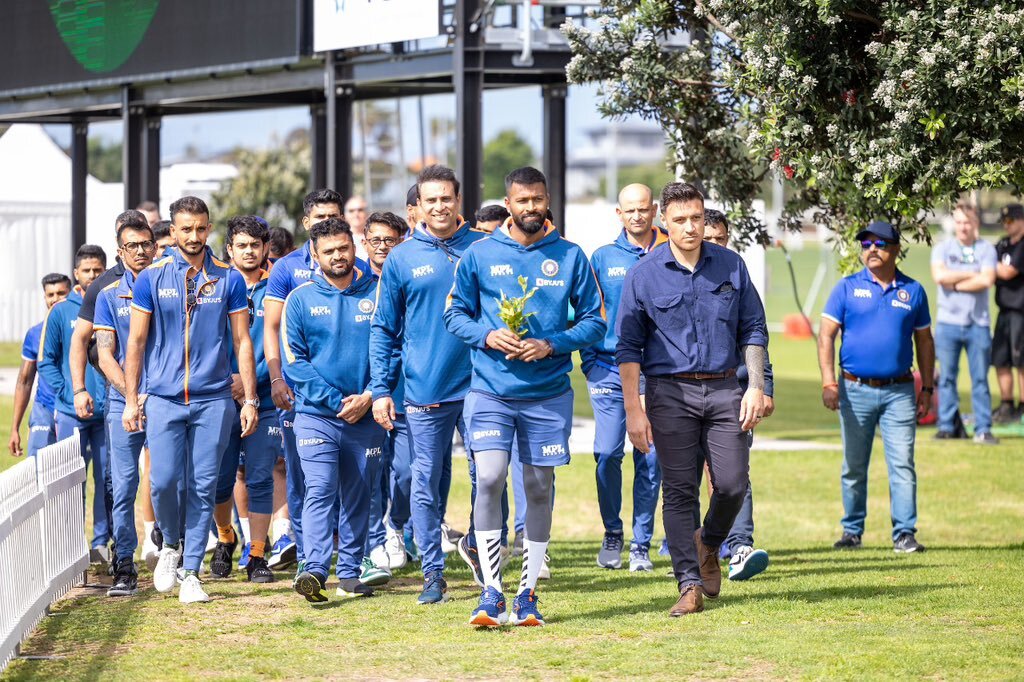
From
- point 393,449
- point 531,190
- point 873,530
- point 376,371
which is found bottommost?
point 873,530

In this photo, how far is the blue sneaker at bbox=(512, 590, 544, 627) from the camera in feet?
26.5

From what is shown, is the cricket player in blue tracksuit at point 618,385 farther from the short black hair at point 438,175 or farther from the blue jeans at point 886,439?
the blue jeans at point 886,439

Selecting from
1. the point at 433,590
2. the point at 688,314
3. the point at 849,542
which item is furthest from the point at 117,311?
the point at 849,542

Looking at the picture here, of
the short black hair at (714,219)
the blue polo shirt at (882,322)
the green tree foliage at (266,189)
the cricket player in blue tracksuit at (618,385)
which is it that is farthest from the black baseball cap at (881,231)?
the green tree foliage at (266,189)

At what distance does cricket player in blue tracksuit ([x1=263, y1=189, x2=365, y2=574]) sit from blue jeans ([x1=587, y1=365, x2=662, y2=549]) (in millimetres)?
1780

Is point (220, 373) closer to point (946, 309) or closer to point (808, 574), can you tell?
point (808, 574)

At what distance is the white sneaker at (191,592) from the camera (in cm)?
892

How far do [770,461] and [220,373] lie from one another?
8.88 m

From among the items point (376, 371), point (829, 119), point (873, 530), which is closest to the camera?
point (376, 371)

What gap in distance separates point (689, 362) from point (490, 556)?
1.46 m

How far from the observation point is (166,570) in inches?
358

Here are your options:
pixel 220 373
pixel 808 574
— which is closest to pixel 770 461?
pixel 808 574

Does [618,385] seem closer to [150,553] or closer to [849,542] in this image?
[849,542]

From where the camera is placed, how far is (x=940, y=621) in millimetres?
8133
